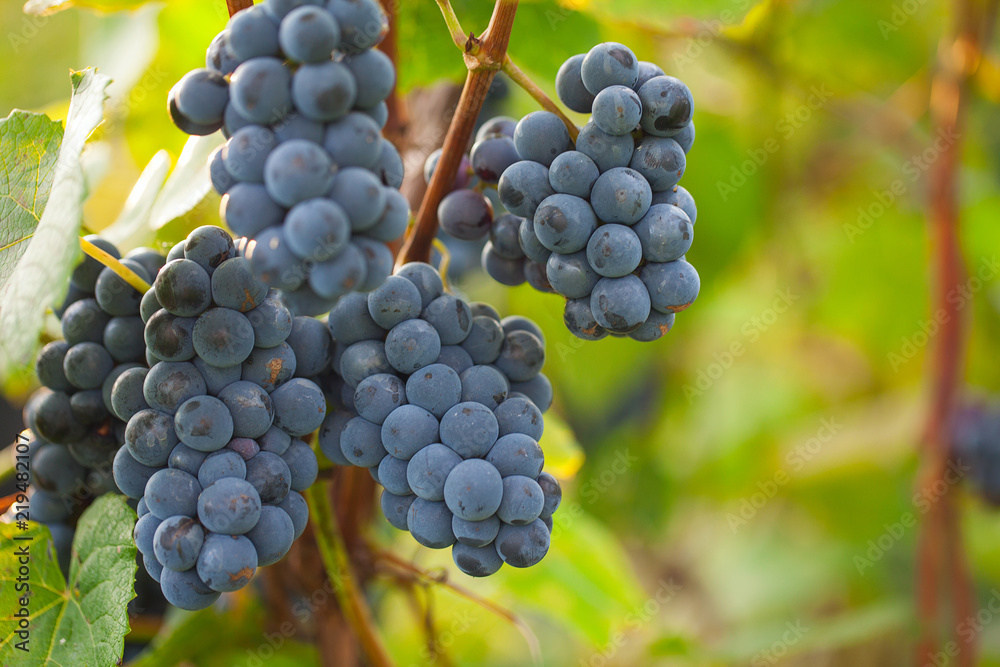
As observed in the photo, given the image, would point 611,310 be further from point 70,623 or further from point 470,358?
point 70,623

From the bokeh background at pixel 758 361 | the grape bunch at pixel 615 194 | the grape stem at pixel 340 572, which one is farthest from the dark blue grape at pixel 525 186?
the bokeh background at pixel 758 361

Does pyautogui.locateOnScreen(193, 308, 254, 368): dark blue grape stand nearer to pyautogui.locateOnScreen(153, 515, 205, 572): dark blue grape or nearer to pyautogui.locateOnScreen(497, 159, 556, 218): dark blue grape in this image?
pyautogui.locateOnScreen(153, 515, 205, 572): dark blue grape

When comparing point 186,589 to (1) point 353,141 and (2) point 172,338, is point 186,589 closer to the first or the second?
(2) point 172,338

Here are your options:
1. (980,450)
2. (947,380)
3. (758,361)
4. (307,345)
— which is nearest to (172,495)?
(307,345)

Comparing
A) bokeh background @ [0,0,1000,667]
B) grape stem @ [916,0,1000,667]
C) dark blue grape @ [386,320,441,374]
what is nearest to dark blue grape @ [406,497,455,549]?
dark blue grape @ [386,320,441,374]

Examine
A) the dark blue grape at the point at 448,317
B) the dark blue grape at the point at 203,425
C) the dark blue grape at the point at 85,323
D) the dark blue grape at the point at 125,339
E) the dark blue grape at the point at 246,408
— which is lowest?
the dark blue grape at the point at 85,323

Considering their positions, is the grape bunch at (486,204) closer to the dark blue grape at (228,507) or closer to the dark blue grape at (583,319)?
the dark blue grape at (583,319)
